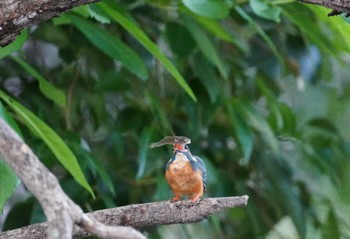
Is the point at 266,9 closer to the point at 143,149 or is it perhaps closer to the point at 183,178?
the point at 143,149

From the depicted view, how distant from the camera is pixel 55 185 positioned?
617 millimetres

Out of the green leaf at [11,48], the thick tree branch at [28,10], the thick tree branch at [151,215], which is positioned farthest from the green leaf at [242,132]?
the thick tree branch at [28,10]

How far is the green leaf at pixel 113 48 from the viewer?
4.42ft

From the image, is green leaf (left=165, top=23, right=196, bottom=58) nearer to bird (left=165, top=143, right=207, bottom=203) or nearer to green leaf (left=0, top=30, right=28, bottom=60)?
green leaf (left=0, top=30, right=28, bottom=60)

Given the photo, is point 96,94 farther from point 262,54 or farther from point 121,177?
point 262,54

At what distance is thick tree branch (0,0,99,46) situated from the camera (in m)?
0.77

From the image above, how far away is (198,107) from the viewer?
164cm

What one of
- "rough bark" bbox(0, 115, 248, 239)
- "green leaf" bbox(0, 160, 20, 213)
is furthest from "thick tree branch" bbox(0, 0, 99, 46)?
"green leaf" bbox(0, 160, 20, 213)

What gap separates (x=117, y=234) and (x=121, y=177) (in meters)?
1.11

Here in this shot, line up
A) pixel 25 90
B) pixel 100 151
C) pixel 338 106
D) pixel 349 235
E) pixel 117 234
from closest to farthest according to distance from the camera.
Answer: pixel 117 234
pixel 25 90
pixel 100 151
pixel 349 235
pixel 338 106

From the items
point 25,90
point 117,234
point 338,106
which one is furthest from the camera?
point 338,106

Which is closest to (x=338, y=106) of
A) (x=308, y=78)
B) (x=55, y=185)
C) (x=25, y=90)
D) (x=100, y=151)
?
(x=308, y=78)

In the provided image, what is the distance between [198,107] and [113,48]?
0.33 m

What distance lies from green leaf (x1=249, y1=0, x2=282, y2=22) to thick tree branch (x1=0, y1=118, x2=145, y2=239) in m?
0.78
